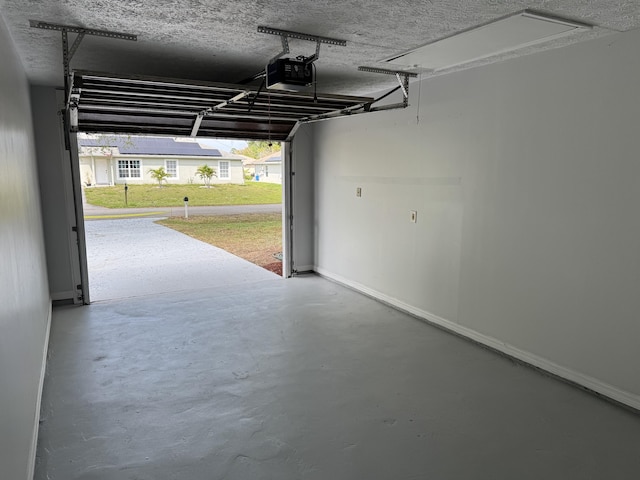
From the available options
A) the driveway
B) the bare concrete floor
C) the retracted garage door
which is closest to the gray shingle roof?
the driveway

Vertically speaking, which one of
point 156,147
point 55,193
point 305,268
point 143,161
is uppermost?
point 156,147

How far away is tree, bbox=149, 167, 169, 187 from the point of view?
A: 70.8 feet

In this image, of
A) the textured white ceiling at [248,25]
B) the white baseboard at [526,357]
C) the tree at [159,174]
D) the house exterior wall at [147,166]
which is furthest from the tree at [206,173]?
the textured white ceiling at [248,25]

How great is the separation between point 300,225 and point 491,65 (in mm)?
3694

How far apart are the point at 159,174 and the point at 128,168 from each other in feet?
6.65

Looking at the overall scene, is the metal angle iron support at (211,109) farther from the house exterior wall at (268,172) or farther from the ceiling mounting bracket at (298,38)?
the house exterior wall at (268,172)

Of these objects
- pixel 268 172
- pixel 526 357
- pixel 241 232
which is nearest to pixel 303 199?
pixel 526 357

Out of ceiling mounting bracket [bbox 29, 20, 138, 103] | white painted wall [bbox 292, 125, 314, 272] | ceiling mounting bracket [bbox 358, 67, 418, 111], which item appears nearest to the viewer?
ceiling mounting bracket [bbox 29, 20, 138, 103]

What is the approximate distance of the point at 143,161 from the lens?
22.1m

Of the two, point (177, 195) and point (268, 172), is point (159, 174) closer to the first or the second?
point (177, 195)

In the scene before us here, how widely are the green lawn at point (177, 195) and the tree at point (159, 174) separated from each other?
0.42m

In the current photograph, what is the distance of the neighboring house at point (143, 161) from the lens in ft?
70.4

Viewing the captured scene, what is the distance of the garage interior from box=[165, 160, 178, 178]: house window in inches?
724

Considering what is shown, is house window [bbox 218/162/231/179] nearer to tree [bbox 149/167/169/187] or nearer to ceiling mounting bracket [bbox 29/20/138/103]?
tree [bbox 149/167/169/187]
